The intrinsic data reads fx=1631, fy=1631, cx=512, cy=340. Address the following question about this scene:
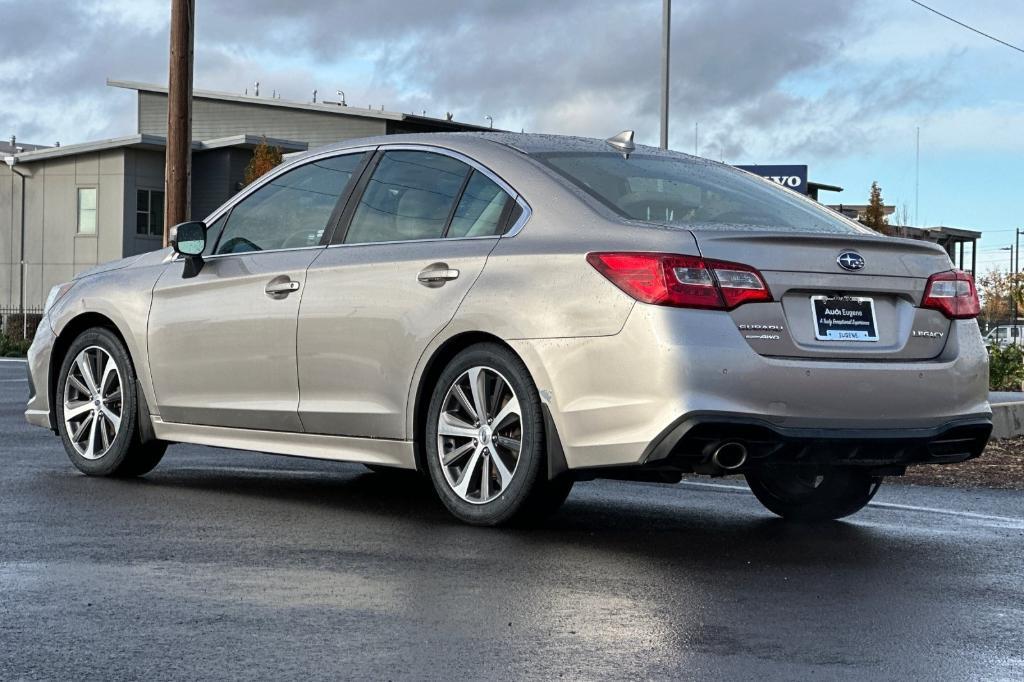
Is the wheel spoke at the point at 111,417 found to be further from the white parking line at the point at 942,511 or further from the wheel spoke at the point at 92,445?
the white parking line at the point at 942,511

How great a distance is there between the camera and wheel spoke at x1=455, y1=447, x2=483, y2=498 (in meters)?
6.79

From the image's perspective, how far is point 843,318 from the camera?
20.8 feet

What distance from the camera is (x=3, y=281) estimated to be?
52500 mm

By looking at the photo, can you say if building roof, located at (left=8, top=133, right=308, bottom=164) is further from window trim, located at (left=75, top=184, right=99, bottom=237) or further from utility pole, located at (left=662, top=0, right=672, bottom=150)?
utility pole, located at (left=662, top=0, right=672, bottom=150)

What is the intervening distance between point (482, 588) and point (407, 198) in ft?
8.31

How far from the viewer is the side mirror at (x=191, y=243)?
8.23 meters

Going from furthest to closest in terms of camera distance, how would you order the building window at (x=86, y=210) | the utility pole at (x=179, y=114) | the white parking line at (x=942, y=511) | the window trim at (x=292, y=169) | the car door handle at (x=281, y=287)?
1. the building window at (x=86, y=210)
2. the utility pole at (x=179, y=114)
3. the white parking line at (x=942, y=511)
4. the window trim at (x=292, y=169)
5. the car door handle at (x=281, y=287)

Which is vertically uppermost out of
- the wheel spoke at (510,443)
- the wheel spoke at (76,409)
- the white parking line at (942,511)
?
the wheel spoke at (510,443)

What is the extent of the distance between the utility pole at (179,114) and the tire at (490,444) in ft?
30.7

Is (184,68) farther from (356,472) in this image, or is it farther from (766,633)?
(766,633)

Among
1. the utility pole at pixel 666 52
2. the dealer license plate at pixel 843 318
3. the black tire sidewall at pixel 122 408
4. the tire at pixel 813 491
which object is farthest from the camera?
the utility pole at pixel 666 52

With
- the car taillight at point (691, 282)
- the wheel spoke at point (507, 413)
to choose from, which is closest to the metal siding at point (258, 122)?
the wheel spoke at point (507, 413)

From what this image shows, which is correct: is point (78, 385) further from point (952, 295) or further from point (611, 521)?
point (952, 295)

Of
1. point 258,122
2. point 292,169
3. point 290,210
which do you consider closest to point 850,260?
point 290,210
